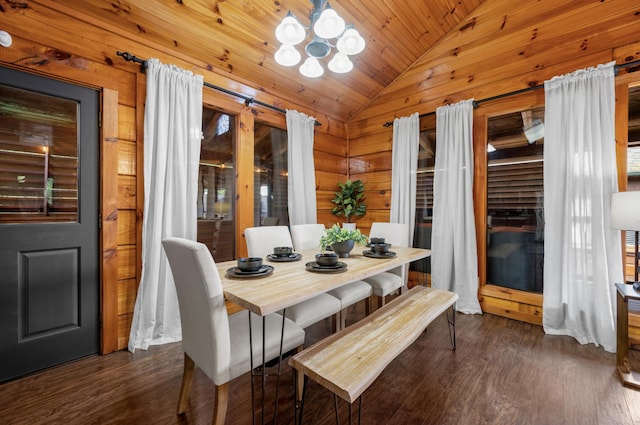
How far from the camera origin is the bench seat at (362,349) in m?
1.17

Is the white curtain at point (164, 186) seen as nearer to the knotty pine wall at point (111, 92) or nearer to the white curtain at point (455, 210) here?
the knotty pine wall at point (111, 92)

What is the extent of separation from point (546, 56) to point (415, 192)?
1782mm

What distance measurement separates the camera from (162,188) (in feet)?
7.55

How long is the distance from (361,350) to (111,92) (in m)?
2.55

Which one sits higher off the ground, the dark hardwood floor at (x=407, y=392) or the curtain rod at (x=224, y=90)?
the curtain rod at (x=224, y=90)

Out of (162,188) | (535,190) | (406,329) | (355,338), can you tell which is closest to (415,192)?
(535,190)

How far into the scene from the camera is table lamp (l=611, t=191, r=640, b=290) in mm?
1873

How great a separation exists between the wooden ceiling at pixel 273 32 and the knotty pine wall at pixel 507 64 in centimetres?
26

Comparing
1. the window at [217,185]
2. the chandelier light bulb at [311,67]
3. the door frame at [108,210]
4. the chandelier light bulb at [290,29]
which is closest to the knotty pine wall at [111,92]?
the door frame at [108,210]

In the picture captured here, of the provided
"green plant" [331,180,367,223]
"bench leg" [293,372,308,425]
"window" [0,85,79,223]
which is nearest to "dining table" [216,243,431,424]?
"bench leg" [293,372,308,425]

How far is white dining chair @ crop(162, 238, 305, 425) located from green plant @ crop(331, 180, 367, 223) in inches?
101

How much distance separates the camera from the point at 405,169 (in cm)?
351

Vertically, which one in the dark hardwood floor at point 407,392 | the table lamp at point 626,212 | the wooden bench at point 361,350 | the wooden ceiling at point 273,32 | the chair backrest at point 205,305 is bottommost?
the dark hardwood floor at point 407,392

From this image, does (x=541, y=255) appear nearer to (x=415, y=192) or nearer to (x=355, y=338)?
(x=415, y=192)
